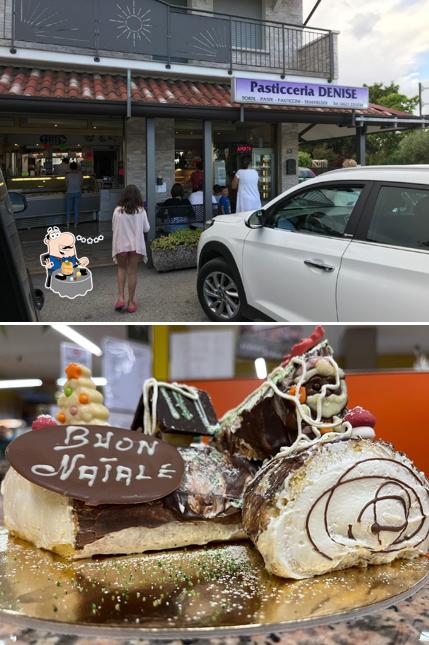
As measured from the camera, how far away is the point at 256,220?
163 inches

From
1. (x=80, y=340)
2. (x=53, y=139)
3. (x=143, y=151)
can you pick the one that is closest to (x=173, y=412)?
(x=80, y=340)

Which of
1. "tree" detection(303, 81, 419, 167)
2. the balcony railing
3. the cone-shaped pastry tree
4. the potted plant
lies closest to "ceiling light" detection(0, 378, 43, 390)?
the cone-shaped pastry tree

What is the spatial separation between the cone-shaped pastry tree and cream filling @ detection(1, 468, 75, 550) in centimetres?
27

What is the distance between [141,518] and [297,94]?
8376mm

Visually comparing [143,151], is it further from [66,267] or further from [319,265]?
Answer: [319,265]

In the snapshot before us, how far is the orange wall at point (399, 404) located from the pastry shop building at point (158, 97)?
15.8ft

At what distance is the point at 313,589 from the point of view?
1.47m

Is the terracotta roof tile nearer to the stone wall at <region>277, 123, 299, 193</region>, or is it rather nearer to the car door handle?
the stone wall at <region>277, 123, 299, 193</region>

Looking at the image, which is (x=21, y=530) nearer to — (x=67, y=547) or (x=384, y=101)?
(x=67, y=547)

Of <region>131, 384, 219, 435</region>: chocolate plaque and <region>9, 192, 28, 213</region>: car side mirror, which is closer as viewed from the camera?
<region>131, 384, 219, 435</region>: chocolate plaque

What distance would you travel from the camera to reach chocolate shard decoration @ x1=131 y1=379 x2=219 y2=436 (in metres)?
2.13

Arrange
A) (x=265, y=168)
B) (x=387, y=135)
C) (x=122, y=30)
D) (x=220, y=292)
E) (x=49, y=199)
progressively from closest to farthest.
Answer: (x=220, y=292), (x=122, y=30), (x=49, y=199), (x=265, y=168), (x=387, y=135)

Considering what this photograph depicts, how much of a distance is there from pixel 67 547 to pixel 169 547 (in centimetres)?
28

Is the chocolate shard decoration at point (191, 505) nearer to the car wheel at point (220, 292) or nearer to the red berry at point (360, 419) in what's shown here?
the red berry at point (360, 419)
